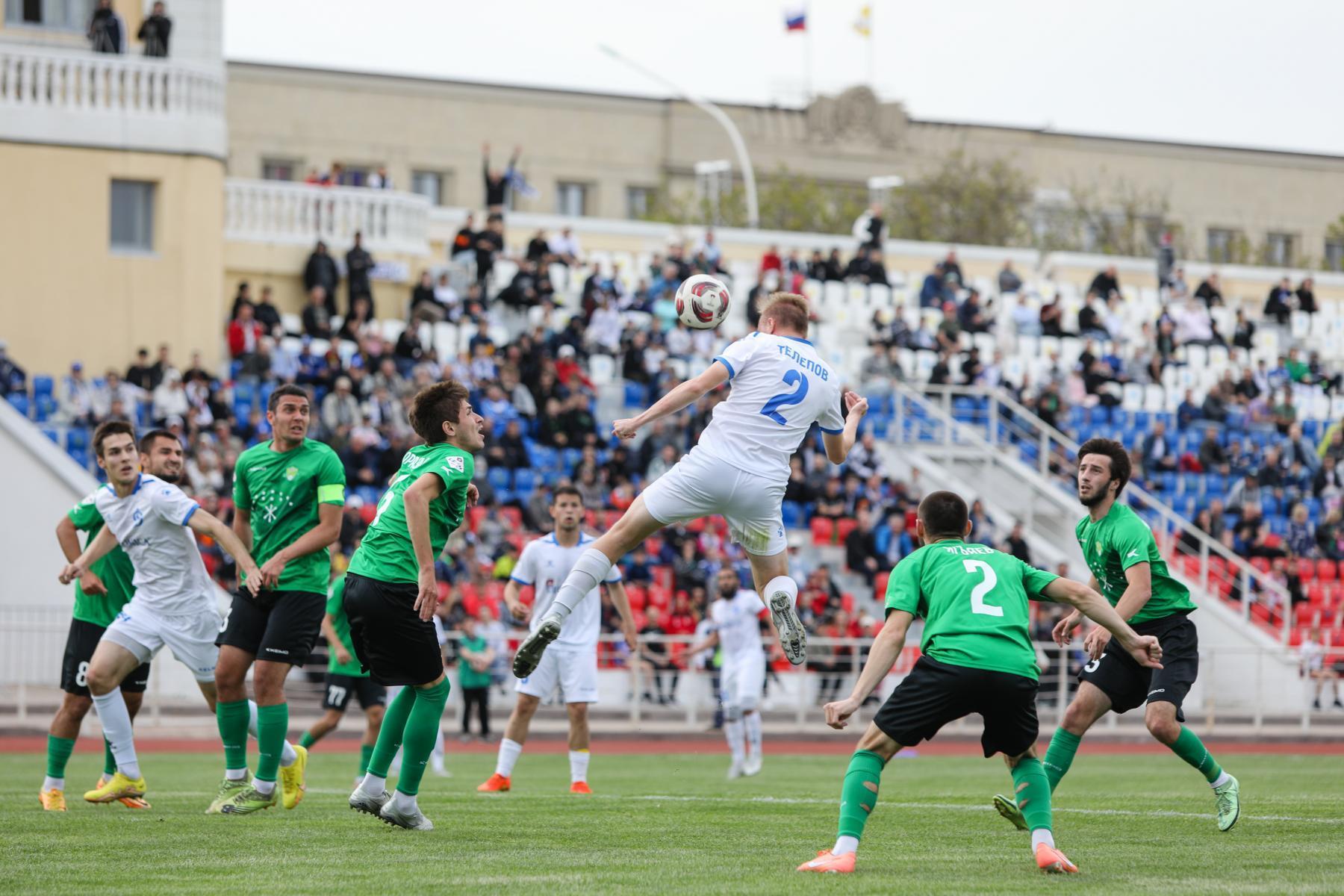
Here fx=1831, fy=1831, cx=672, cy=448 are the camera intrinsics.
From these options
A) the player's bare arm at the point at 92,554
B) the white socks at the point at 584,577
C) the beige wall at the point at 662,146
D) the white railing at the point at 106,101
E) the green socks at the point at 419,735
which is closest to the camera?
the green socks at the point at 419,735

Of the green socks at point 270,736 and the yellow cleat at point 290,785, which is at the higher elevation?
the green socks at point 270,736

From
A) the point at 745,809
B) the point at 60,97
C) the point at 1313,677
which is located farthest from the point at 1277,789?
the point at 60,97

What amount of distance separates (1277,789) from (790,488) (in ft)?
46.7

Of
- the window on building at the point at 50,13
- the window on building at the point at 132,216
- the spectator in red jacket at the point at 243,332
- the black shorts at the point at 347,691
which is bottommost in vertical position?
the black shorts at the point at 347,691

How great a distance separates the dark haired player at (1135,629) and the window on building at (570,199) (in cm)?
4941

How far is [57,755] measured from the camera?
10953 mm

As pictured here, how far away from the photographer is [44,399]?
26703mm

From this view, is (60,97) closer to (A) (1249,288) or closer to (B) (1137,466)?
→ (B) (1137,466)

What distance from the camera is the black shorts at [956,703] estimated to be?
25.6 feet

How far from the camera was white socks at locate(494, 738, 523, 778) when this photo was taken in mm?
13414

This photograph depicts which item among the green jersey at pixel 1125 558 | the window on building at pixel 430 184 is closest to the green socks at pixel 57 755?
the green jersey at pixel 1125 558

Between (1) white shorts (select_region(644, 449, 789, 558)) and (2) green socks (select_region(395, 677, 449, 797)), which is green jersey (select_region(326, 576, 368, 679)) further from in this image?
(1) white shorts (select_region(644, 449, 789, 558))

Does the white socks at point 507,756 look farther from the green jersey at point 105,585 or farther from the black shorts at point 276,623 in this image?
the black shorts at point 276,623

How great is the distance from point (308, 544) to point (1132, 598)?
4515 millimetres
